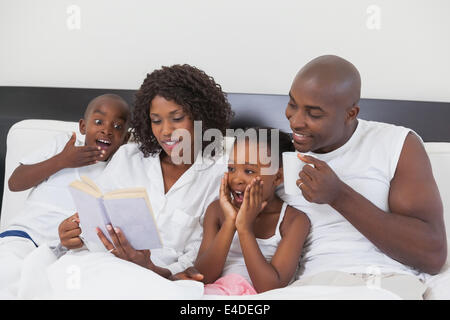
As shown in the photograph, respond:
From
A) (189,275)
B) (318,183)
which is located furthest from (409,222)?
(189,275)

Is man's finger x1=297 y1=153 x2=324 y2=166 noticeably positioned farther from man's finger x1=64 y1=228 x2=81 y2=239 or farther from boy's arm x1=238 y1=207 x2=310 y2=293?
man's finger x1=64 y1=228 x2=81 y2=239

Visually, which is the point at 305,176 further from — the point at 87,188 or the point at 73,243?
the point at 73,243

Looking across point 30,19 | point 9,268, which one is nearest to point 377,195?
point 9,268

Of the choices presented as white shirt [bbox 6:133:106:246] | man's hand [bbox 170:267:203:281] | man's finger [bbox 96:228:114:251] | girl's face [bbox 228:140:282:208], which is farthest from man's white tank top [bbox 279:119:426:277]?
white shirt [bbox 6:133:106:246]

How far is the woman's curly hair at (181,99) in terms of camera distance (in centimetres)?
171

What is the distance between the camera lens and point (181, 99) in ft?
5.52

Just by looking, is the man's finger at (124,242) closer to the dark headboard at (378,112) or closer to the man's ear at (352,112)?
the man's ear at (352,112)

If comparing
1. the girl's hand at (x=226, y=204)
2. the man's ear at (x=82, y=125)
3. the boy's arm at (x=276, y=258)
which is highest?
the man's ear at (x=82, y=125)

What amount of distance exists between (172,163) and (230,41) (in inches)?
29.0

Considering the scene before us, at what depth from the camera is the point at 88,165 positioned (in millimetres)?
1838

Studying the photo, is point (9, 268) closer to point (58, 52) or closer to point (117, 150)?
point (117, 150)

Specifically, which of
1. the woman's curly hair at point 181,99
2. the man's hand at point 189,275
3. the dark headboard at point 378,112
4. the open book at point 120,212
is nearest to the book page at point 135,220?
the open book at point 120,212

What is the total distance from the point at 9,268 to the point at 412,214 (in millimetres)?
1147

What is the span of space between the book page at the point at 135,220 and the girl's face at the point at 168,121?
0.40m
